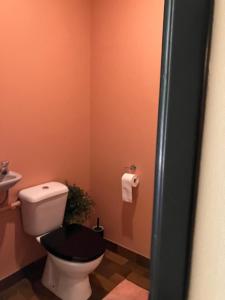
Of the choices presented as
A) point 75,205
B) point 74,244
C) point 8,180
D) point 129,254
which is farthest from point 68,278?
point 8,180

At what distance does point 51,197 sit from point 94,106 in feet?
3.10

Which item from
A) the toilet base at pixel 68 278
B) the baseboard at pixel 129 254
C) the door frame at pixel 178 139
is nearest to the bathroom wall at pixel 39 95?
the toilet base at pixel 68 278

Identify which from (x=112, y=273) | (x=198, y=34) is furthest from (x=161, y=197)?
(x=112, y=273)

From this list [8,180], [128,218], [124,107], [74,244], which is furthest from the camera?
[128,218]

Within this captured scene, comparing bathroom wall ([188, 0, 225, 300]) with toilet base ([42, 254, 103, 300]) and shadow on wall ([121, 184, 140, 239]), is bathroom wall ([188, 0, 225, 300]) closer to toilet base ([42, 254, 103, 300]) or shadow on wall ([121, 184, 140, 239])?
toilet base ([42, 254, 103, 300])

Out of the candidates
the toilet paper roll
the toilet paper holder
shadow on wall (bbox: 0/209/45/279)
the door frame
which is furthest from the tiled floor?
the door frame

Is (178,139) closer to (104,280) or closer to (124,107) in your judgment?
(124,107)

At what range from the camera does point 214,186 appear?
381 millimetres

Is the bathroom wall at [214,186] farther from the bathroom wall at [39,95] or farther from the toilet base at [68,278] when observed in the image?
the bathroom wall at [39,95]

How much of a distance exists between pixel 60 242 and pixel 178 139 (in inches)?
63.2

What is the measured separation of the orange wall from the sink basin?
0.91 meters

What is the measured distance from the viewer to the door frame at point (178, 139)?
1.23 ft

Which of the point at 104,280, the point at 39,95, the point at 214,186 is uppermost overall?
the point at 39,95

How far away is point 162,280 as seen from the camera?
453mm
